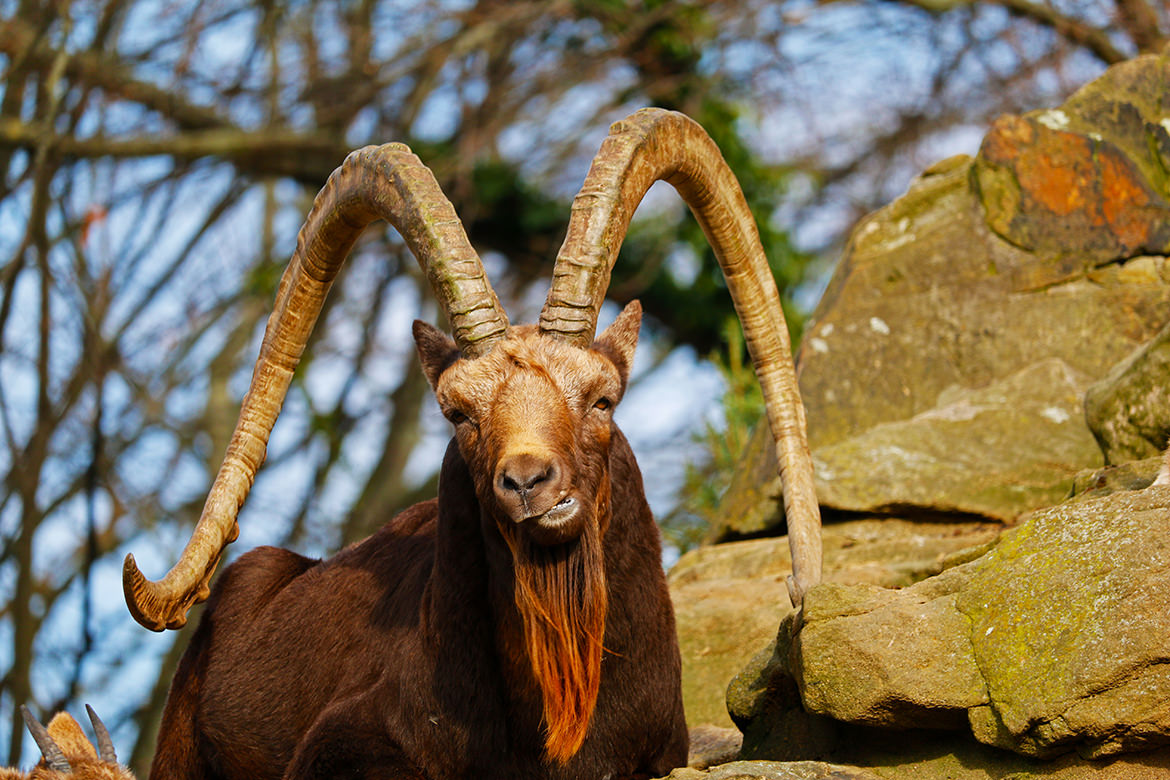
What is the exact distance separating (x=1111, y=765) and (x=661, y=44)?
1447 centimetres

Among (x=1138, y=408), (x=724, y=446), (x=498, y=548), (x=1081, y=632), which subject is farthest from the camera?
(x=724, y=446)

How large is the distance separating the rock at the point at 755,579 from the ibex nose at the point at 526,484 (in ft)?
8.17

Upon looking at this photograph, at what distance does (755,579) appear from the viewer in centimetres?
785

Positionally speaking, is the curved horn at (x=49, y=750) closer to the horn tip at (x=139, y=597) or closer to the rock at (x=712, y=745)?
the horn tip at (x=139, y=597)

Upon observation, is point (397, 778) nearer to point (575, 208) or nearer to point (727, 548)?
point (575, 208)

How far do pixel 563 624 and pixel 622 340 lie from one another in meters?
1.42

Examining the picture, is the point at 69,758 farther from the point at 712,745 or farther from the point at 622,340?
the point at 622,340

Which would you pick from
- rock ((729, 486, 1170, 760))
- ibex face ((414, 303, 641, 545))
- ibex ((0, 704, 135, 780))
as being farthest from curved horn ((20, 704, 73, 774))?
rock ((729, 486, 1170, 760))

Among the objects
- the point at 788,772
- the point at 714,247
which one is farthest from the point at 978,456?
the point at 788,772

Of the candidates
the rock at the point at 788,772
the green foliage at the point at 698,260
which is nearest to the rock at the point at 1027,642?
the rock at the point at 788,772

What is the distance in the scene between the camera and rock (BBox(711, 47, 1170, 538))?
873cm

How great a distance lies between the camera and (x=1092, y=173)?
927 cm

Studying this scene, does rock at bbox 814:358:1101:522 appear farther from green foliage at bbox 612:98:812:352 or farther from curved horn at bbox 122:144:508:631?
green foliage at bbox 612:98:812:352

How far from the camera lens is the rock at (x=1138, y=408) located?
5965 millimetres
